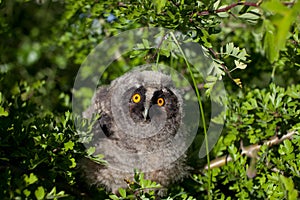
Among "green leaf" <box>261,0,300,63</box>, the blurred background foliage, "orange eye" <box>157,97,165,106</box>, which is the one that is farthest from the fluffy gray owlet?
"green leaf" <box>261,0,300,63</box>

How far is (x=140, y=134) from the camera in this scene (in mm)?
2285

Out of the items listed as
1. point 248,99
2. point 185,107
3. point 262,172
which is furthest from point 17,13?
point 262,172

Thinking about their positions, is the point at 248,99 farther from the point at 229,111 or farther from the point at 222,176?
the point at 222,176

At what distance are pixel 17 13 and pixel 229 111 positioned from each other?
2.03m

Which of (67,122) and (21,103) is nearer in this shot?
(67,122)

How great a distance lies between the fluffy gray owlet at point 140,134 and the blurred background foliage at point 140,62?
0.11m

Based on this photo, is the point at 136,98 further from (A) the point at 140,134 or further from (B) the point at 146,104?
(A) the point at 140,134

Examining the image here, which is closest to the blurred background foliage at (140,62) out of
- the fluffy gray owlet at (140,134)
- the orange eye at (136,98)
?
the fluffy gray owlet at (140,134)

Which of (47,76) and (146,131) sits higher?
(146,131)

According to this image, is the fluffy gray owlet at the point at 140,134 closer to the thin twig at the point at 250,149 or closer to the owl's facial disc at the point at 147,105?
the owl's facial disc at the point at 147,105

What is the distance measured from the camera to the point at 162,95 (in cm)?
230

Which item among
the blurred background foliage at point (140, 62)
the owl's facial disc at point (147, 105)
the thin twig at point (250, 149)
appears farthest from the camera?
the thin twig at point (250, 149)

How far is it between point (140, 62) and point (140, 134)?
2.14 feet

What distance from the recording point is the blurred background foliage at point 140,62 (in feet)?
5.32
